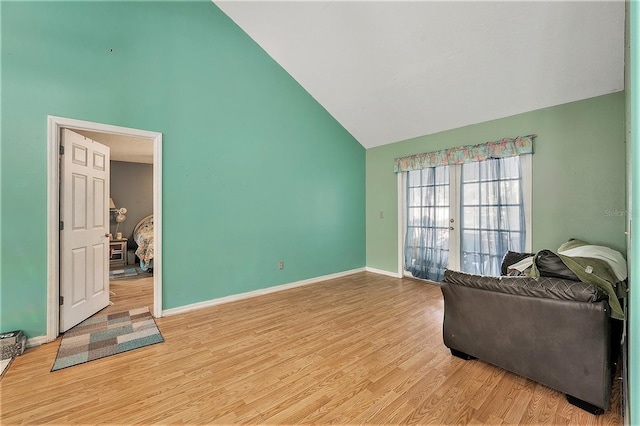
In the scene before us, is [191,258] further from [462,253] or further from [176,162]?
[462,253]

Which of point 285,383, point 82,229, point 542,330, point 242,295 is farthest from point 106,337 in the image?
point 542,330

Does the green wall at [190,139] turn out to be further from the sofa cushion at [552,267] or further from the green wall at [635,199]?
the green wall at [635,199]

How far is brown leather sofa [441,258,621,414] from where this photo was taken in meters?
1.58

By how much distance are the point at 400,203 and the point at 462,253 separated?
50.7 inches

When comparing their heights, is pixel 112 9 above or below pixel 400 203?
above

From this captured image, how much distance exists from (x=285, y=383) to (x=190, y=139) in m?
2.86

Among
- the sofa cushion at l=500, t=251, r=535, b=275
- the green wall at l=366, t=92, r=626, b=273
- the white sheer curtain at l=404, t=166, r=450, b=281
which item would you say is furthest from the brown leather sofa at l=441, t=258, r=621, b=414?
the white sheer curtain at l=404, t=166, r=450, b=281

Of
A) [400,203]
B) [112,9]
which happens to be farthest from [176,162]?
[400,203]

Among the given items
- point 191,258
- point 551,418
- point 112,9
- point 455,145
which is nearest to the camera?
point 551,418

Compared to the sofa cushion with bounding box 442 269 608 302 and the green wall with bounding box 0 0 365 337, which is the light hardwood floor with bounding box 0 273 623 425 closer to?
the sofa cushion with bounding box 442 269 608 302

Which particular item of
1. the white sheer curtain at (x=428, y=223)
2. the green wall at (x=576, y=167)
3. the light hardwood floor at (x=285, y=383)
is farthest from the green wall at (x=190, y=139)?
the green wall at (x=576, y=167)

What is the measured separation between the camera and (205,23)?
3385mm

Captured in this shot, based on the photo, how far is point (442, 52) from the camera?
3.08 m

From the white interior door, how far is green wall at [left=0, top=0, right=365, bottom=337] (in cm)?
20
